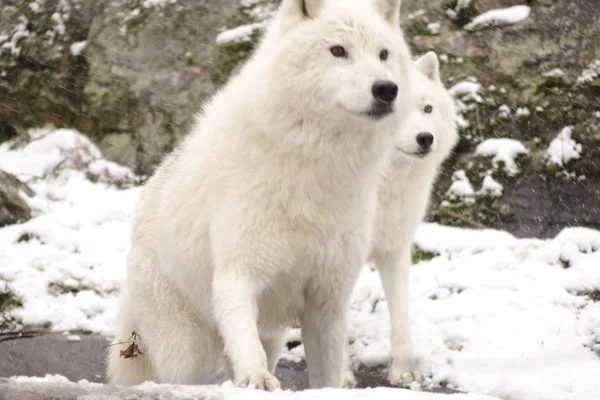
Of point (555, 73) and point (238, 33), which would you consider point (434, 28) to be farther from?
point (238, 33)

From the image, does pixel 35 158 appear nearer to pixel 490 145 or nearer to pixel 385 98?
pixel 490 145

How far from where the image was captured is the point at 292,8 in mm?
3912

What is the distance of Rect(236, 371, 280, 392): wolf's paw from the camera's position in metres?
3.29

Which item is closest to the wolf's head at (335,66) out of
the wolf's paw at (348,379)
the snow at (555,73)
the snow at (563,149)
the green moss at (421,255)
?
the wolf's paw at (348,379)

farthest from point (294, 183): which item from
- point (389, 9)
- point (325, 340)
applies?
point (389, 9)

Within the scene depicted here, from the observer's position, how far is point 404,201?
605 centimetres

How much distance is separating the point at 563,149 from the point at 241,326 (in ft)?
19.3

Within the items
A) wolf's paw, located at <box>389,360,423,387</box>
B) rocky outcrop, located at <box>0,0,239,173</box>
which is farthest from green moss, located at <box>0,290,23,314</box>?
rocky outcrop, located at <box>0,0,239,173</box>

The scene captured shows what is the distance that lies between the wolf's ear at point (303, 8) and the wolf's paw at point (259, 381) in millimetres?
1724

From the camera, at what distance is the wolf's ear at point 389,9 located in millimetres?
4047

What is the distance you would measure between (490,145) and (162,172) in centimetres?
489

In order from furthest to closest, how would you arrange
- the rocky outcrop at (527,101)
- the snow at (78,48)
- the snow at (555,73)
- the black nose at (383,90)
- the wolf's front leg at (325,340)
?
the snow at (78,48) < the snow at (555,73) < the rocky outcrop at (527,101) < the wolf's front leg at (325,340) < the black nose at (383,90)

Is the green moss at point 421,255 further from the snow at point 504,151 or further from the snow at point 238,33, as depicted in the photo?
the snow at point 238,33

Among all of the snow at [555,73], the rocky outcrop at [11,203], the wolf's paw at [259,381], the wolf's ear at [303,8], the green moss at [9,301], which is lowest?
the snow at [555,73]
